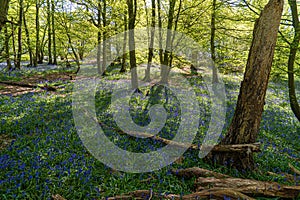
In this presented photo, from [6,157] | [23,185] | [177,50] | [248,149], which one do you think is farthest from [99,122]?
[177,50]

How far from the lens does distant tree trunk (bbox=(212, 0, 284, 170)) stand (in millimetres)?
4727

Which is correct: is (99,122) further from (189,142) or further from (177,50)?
(177,50)

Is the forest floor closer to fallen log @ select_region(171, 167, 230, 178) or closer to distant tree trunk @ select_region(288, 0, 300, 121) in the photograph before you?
fallen log @ select_region(171, 167, 230, 178)

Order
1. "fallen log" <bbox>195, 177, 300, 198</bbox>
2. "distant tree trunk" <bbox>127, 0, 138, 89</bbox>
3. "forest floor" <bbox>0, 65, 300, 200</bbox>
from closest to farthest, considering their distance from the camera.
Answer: "fallen log" <bbox>195, 177, 300, 198</bbox>, "forest floor" <bbox>0, 65, 300, 200</bbox>, "distant tree trunk" <bbox>127, 0, 138, 89</bbox>

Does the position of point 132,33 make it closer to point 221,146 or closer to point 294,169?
point 221,146

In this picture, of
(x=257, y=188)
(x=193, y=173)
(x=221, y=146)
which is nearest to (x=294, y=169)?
(x=221, y=146)

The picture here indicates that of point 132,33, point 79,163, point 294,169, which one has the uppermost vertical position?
point 132,33

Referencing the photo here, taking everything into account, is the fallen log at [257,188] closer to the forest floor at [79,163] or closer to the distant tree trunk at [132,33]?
the forest floor at [79,163]

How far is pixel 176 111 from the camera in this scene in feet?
33.7

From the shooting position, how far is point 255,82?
189 inches

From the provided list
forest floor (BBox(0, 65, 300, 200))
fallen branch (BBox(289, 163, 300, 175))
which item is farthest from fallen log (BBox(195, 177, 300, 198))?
fallen branch (BBox(289, 163, 300, 175))

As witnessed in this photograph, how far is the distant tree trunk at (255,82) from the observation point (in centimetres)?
473

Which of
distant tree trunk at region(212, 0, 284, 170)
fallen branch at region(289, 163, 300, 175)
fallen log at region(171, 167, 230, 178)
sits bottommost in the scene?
fallen branch at region(289, 163, 300, 175)

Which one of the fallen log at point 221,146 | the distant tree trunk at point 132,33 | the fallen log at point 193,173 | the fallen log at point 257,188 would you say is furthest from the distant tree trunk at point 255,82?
the distant tree trunk at point 132,33
